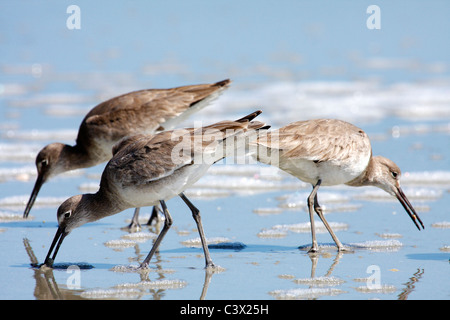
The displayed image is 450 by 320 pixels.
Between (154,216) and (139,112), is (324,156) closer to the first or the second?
(154,216)

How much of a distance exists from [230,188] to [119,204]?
10.6 ft

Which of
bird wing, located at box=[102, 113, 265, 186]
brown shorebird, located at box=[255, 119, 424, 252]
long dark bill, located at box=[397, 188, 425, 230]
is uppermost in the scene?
bird wing, located at box=[102, 113, 265, 186]

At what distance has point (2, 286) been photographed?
5.72 m

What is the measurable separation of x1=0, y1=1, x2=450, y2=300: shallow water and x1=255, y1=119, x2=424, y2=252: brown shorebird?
19.9 inches

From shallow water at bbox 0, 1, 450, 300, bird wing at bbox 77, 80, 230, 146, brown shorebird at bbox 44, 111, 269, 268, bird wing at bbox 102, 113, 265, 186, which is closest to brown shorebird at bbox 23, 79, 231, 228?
bird wing at bbox 77, 80, 230, 146

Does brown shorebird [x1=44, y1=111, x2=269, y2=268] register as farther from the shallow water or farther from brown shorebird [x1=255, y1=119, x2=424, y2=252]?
brown shorebird [x1=255, y1=119, x2=424, y2=252]

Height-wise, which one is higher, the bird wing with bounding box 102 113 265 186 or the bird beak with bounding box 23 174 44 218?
the bird wing with bounding box 102 113 265 186

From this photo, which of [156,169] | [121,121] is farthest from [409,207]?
[121,121]

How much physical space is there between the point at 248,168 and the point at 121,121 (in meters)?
2.44

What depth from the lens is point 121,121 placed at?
29.3ft

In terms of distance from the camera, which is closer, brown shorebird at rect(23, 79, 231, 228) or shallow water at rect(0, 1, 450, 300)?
shallow water at rect(0, 1, 450, 300)

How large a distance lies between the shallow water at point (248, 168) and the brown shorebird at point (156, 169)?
0.46 meters

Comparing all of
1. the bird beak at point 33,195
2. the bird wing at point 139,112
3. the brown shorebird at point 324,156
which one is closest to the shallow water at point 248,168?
the bird beak at point 33,195

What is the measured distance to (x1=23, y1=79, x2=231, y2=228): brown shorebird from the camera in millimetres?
8953
